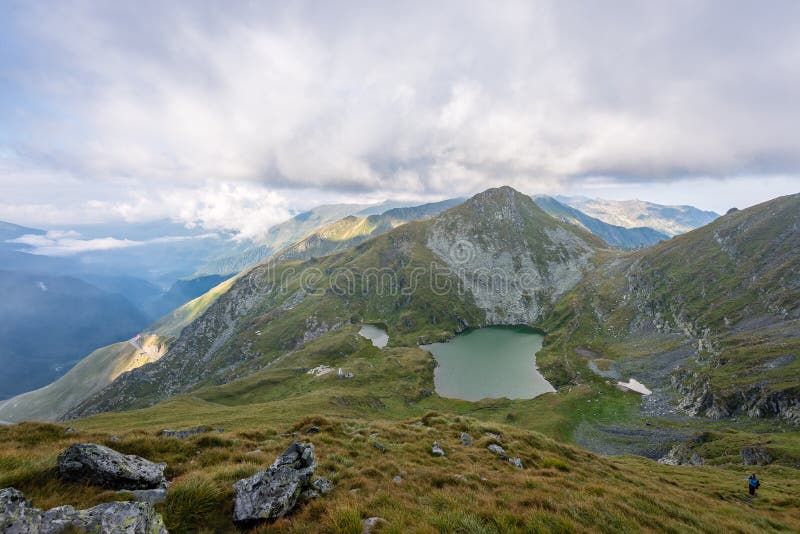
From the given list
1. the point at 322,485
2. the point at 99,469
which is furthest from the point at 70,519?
the point at 322,485

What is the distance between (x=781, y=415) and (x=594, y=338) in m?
95.6

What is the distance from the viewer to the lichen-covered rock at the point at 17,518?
658cm

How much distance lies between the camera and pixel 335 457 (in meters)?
16.9

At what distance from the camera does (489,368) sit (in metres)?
148

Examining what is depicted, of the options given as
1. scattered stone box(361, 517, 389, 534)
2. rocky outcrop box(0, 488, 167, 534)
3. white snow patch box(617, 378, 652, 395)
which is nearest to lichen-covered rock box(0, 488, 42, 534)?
rocky outcrop box(0, 488, 167, 534)

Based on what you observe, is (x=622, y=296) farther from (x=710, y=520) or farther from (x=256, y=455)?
(x=256, y=455)

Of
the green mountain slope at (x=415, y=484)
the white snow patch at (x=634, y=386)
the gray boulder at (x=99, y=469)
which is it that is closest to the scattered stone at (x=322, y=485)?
the green mountain slope at (x=415, y=484)

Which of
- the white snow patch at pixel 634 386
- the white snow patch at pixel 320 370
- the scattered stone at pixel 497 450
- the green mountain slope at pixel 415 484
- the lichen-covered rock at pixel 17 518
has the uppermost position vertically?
the lichen-covered rock at pixel 17 518

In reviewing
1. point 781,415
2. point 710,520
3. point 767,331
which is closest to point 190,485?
point 710,520

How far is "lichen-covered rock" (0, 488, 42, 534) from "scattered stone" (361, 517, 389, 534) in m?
A: 7.04

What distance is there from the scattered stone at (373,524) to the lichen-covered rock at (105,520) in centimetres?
499

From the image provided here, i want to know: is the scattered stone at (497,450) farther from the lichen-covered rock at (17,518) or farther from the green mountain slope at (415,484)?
the lichen-covered rock at (17,518)

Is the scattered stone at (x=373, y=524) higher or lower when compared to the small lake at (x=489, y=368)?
higher

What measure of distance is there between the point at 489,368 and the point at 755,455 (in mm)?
95978
